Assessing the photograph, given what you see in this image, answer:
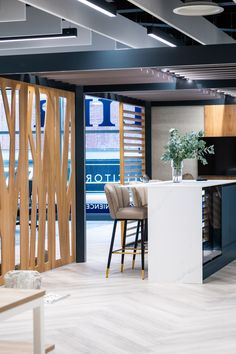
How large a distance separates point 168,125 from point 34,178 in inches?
213

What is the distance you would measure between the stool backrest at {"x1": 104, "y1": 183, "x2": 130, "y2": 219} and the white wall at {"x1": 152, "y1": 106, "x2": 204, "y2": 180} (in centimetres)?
464

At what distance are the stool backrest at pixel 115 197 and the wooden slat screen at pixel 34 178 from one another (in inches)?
35.9

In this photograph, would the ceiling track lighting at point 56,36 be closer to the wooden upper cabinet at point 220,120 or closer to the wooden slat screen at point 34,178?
the wooden slat screen at point 34,178

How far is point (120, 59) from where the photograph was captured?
844 centimetres

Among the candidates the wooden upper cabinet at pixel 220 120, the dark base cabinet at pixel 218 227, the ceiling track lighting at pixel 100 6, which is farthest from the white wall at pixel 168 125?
the ceiling track lighting at pixel 100 6

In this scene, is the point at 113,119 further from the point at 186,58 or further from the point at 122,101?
the point at 186,58

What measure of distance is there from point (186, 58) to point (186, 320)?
9.09ft

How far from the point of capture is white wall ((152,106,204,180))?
14398 millimetres

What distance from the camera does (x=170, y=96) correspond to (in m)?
13.0

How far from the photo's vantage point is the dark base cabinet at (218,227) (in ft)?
31.0

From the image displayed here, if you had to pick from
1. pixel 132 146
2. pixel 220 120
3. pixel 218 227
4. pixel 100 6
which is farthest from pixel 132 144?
pixel 100 6

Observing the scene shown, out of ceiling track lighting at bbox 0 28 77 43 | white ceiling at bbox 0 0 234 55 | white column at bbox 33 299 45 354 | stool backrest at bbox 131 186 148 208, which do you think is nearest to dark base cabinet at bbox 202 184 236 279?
stool backrest at bbox 131 186 148 208

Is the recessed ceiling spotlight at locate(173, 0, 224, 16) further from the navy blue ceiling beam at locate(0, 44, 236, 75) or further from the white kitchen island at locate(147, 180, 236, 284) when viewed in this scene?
the white kitchen island at locate(147, 180, 236, 284)

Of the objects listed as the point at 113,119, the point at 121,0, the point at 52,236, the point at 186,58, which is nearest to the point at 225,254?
the point at 52,236
